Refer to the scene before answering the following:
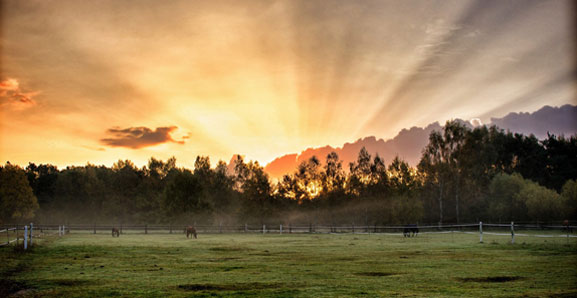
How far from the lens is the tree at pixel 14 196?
90562 millimetres

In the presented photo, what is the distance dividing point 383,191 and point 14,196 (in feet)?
249

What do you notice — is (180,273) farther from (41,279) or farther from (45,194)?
(45,194)

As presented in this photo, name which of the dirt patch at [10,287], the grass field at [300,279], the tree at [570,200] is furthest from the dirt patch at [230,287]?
the tree at [570,200]

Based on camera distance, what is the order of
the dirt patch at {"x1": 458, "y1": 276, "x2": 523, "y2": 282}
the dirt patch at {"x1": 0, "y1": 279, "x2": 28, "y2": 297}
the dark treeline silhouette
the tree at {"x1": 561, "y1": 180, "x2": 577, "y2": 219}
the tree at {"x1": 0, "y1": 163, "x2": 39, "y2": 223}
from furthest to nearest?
1. the tree at {"x1": 0, "y1": 163, "x2": 39, "y2": 223}
2. the dark treeline silhouette
3. the tree at {"x1": 561, "y1": 180, "x2": 577, "y2": 219}
4. the dirt patch at {"x1": 458, "y1": 276, "x2": 523, "y2": 282}
5. the dirt patch at {"x1": 0, "y1": 279, "x2": 28, "y2": 297}

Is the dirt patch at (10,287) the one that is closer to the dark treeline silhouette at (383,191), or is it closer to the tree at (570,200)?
the dark treeline silhouette at (383,191)

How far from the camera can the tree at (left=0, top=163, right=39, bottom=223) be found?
90.6m

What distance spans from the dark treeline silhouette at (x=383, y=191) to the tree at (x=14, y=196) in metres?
0.21

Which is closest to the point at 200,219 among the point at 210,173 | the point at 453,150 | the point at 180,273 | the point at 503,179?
the point at 210,173

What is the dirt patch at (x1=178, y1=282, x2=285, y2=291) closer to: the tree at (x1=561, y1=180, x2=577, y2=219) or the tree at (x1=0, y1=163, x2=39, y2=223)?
the tree at (x1=561, y1=180, x2=577, y2=219)

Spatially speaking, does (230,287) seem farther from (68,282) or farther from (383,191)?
(383,191)

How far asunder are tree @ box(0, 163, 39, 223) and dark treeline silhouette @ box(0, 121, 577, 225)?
0.21m

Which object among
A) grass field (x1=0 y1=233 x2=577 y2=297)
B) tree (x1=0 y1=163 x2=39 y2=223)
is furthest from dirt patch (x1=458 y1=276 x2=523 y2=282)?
tree (x1=0 y1=163 x2=39 y2=223)

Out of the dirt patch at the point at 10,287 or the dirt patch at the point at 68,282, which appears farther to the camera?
the dirt patch at the point at 68,282

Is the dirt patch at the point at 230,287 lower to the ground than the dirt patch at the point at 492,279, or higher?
higher
